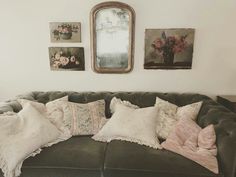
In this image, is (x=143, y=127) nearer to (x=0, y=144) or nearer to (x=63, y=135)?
(x=63, y=135)

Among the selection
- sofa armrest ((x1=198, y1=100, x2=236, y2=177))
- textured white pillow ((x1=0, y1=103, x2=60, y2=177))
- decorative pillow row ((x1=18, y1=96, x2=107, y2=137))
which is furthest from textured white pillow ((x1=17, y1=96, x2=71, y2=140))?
sofa armrest ((x1=198, y1=100, x2=236, y2=177))

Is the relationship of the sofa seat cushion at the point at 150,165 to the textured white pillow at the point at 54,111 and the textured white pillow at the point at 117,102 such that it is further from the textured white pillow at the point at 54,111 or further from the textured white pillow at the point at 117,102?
the textured white pillow at the point at 117,102

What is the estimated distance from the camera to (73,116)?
102 inches

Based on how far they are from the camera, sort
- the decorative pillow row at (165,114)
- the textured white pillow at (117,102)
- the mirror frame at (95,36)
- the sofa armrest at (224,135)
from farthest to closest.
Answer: the mirror frame at (95,36)
the textured white pillow at (117,102)
the decorative pillow row at (165,114)
the sofa armrest at (224,135)

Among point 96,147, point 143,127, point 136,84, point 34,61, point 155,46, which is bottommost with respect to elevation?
point 96,147

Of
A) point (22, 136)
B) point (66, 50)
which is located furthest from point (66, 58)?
point (22, 136)

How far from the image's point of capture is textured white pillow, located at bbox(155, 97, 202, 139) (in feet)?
8.19

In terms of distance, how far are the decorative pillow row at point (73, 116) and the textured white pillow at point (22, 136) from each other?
14cm

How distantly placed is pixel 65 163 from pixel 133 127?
767mm

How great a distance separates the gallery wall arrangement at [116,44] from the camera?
9.80ft

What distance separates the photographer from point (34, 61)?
3176 mm

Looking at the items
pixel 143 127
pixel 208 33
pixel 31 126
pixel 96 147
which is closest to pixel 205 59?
pixel 208 33

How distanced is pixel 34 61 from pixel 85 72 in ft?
2.33

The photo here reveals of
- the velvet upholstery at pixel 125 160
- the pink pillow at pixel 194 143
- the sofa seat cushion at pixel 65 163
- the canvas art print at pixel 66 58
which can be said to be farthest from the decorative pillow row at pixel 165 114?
the canvas art print at pixel 66 58
